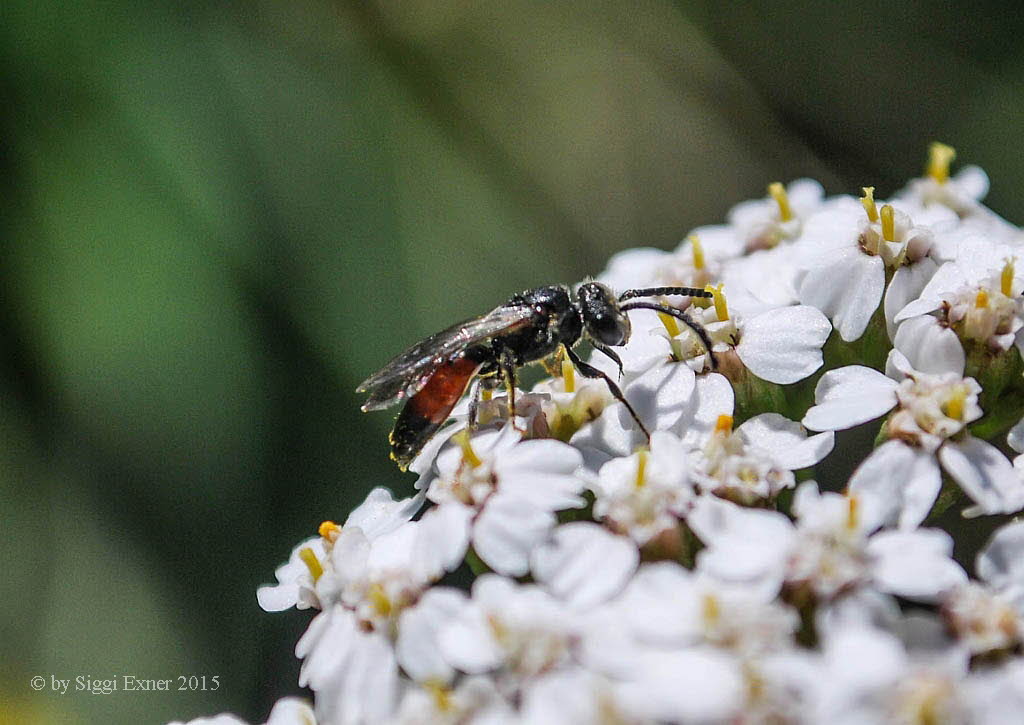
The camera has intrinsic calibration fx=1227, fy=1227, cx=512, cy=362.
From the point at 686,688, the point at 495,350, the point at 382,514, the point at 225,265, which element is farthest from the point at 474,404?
the point at 225,265

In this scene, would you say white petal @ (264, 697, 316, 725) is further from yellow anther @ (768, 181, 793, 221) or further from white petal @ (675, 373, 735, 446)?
yellow anther @ (768, 181, 793, 221)

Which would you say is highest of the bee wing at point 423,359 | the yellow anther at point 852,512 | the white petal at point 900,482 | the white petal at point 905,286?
the bee wing at point 423,359

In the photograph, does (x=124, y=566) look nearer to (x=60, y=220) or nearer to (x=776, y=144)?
(x=60, y=220)

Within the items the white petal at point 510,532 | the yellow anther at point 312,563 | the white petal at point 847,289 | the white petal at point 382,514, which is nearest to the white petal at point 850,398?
the white petal at point 847,289

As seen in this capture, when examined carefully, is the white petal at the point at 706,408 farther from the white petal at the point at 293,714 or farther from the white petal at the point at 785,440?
the white petal at the point at 293,714

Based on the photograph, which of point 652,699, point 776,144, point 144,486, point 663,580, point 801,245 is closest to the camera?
point 652,699

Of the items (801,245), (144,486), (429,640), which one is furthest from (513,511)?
(144,486)
